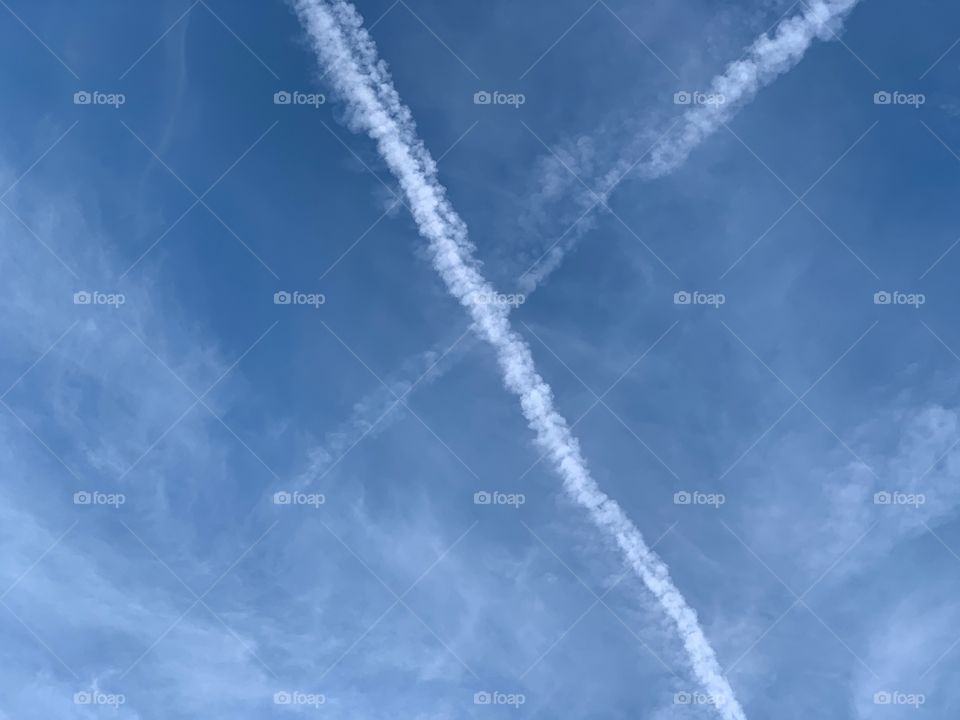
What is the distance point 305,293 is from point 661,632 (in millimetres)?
27485

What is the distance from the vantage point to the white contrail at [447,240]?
4428cm

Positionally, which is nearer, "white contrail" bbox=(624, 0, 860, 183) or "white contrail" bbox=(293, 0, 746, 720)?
"white contrail" bbox=(624, 0, 860, 183)

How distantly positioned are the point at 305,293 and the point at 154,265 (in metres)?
8.54

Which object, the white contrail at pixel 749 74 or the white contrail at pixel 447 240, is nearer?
the white contrail at pixel 749 74

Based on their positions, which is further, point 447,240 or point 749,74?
point 447,240

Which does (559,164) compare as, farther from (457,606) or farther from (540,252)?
(457,606)

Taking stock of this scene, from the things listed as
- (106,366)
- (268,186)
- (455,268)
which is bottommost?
(106,366)

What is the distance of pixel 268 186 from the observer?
148ft

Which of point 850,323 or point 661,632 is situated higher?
point 850,323

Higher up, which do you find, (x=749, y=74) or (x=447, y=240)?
(x=749, y=74)

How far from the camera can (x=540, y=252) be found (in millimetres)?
44750

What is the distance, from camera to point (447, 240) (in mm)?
44656

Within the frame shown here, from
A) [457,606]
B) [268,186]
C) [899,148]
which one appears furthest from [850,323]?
[268,186]

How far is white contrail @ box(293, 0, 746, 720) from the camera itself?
44.3 metres
